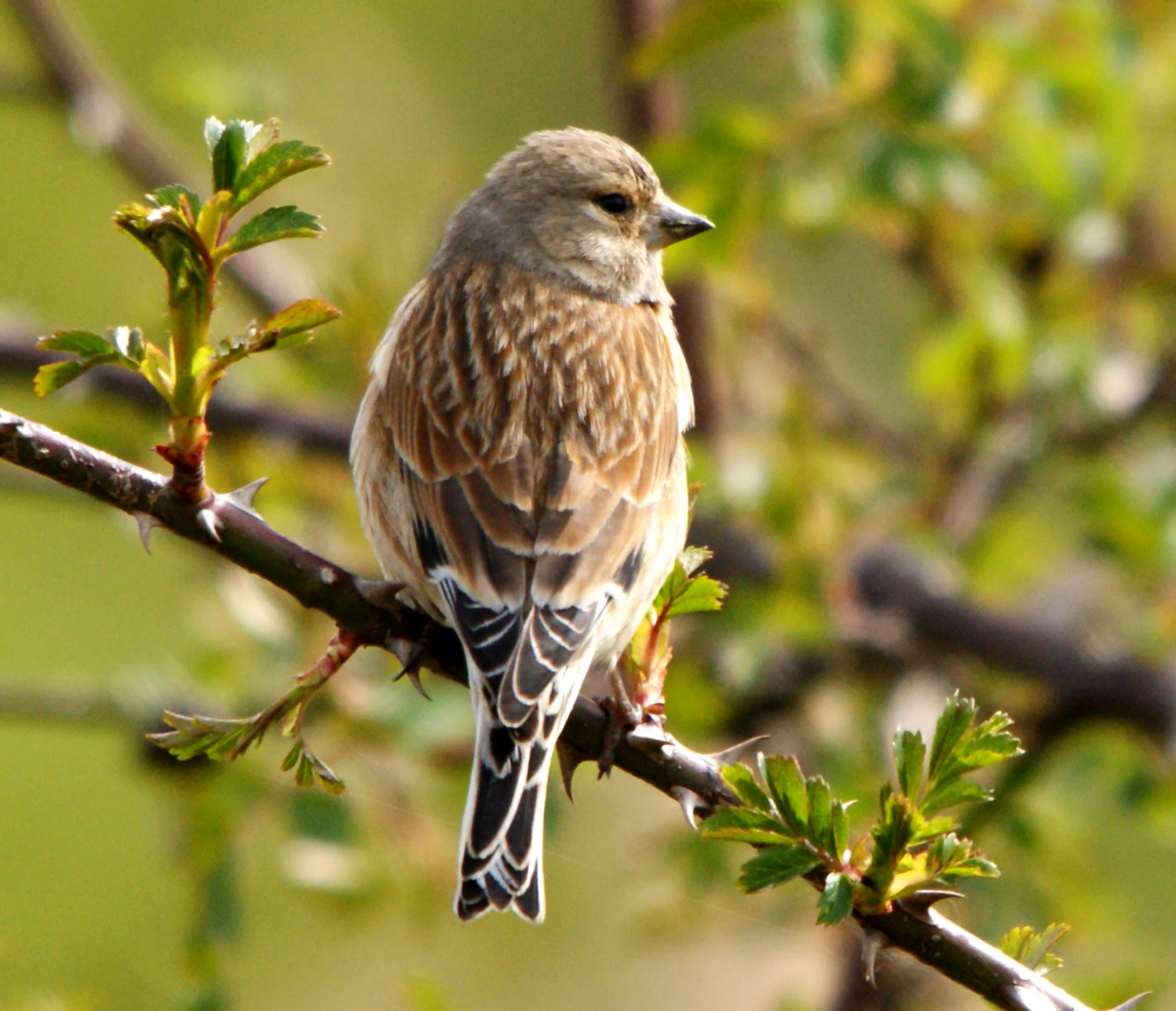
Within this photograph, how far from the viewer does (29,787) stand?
5.79 metres

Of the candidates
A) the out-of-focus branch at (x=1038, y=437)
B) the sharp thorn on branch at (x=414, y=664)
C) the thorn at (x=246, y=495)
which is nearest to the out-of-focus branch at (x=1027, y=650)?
the out-of-focus branch at (x=1038, y=437)

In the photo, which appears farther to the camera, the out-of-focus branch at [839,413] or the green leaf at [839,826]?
the out-of-focus branch at [839,413]

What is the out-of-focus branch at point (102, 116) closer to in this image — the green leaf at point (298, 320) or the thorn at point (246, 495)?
the thorn at point (246, 495)

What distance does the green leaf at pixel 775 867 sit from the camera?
1.49 metres

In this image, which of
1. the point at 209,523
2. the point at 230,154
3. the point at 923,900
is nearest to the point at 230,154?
the point at 230,154

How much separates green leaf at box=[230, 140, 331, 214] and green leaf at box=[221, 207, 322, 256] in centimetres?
Answer: 3

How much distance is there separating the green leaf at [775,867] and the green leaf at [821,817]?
2 cm

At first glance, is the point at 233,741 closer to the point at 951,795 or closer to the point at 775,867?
the point at 775,867

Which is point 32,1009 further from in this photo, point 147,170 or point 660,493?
point 147,170

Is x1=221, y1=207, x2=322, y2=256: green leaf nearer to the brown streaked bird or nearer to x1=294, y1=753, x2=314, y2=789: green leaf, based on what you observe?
x1=294, y1=753, x2=314, y2=789: green leaf

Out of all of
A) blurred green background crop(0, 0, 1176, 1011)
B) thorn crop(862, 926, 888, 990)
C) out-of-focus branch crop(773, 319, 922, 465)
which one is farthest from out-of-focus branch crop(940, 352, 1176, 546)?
thorn crop(862, 926, 888, 990)

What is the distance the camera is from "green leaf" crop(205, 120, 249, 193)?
1.49m

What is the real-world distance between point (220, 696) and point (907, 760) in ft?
6.64

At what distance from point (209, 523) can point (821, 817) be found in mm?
659
